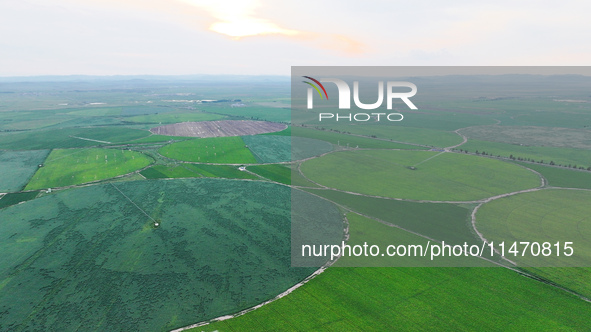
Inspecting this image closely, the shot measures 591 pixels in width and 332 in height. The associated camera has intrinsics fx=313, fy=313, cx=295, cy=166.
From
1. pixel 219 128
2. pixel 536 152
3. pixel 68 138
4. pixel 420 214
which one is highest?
pixel 219 128

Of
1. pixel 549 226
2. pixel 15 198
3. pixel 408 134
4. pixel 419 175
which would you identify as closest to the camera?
pixel 549 226

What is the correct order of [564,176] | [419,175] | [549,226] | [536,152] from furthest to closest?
[536,152]
[419,175]
[564,176]
[549,226]

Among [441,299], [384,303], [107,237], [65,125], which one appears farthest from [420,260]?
[65,125]

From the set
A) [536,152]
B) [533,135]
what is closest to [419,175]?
[536,152]

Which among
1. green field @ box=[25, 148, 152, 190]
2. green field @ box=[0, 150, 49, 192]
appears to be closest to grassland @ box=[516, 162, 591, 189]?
green field @ box=[25, 148, 152, 190]

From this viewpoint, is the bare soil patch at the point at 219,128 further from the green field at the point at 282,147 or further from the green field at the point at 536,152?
the green field at the point at 536,152

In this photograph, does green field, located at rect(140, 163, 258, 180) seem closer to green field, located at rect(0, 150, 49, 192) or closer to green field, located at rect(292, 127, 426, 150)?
green field, located at rect(0, 150, 49, 192)

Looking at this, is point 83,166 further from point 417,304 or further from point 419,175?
point 419,175
